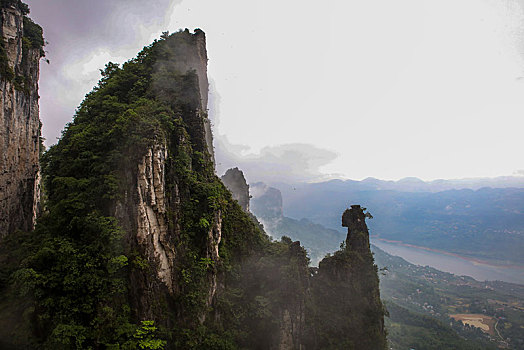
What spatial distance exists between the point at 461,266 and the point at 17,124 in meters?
188

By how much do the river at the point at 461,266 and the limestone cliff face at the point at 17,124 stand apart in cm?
16435

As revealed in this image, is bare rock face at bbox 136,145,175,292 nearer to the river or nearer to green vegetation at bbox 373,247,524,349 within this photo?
green vegetation at bbox 373,247,524,349

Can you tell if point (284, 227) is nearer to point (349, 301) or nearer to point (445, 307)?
point (445, 307)

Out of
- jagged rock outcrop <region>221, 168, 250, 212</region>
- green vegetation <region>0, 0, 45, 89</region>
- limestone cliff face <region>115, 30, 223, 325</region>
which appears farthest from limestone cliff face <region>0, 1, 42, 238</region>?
jagged rock outcrop <region>221, 168, 250, 212</region>

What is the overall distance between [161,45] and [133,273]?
2107 centimetres

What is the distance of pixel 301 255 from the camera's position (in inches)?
838

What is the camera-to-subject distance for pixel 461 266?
137 meters

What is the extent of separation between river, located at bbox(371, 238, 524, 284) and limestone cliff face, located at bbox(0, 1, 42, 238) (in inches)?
6470

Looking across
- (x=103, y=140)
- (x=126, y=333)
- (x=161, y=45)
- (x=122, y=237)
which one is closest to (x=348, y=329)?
(x=126, y=333)

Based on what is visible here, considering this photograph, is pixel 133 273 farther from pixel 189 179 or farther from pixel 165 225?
pixel 189 179

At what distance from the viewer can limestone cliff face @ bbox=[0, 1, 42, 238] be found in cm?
1795

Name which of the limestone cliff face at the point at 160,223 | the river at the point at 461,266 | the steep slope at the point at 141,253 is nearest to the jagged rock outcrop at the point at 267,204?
the river at the point at 461,266

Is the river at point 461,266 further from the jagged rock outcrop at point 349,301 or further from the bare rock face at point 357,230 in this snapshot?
the jagged rock outcrop at point 349,301

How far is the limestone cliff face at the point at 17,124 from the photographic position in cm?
1795
